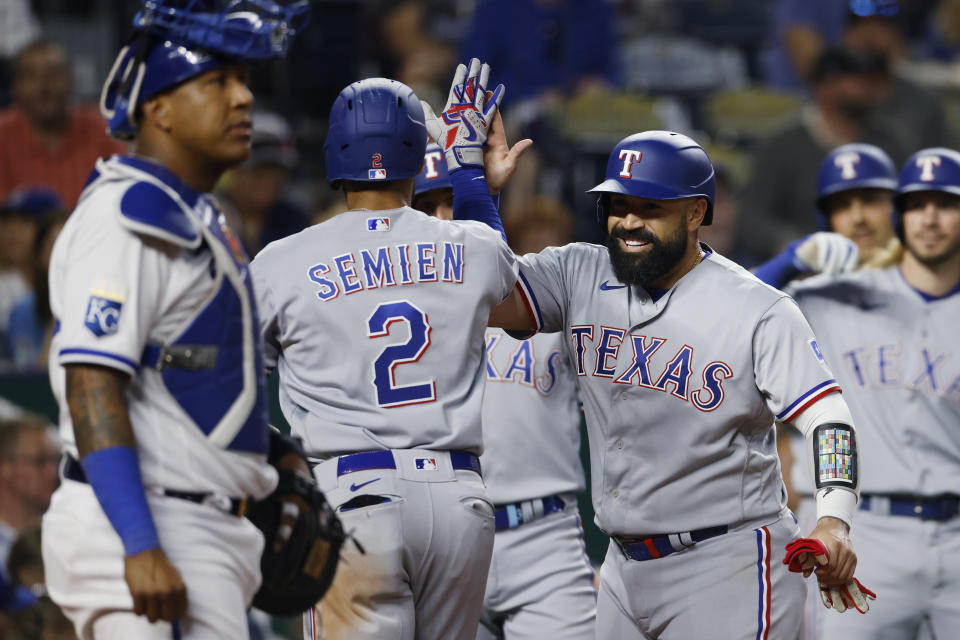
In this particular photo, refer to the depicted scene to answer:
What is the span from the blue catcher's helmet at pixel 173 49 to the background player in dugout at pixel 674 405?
1.29 m

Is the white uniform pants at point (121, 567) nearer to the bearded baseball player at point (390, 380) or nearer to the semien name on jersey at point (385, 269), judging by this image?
the bearded baseball player at point (390, 380)

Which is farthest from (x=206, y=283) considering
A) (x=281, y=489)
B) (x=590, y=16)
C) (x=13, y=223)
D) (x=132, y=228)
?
(x=590, y=16)

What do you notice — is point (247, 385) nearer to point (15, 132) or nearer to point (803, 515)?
point (803, 515)

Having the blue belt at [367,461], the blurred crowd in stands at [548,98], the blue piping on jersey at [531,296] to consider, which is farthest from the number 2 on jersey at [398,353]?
the blurred crowd in stands at [548,98]

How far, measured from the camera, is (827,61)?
27.6ft

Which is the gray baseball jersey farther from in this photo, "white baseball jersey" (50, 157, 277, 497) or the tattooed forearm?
the tattooed forearm

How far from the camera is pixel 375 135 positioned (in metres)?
3.91

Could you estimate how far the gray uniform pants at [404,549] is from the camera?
371 cm

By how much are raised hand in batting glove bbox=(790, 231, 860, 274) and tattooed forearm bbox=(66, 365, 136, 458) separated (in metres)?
3.18

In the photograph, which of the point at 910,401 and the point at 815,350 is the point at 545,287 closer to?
the point at 815,350

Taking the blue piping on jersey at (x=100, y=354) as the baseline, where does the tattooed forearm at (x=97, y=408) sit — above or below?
below

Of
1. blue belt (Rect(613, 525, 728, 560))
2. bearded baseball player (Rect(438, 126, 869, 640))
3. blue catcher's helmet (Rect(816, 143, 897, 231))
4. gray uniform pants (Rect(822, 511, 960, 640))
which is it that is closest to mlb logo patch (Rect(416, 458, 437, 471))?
bearded baseball player (Rect(438, 126, 869, 640))

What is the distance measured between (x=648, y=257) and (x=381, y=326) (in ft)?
2.89

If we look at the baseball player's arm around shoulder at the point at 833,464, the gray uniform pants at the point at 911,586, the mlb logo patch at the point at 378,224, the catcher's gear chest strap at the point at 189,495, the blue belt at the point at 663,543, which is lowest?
the gray uniform pants at the point at 911,586
